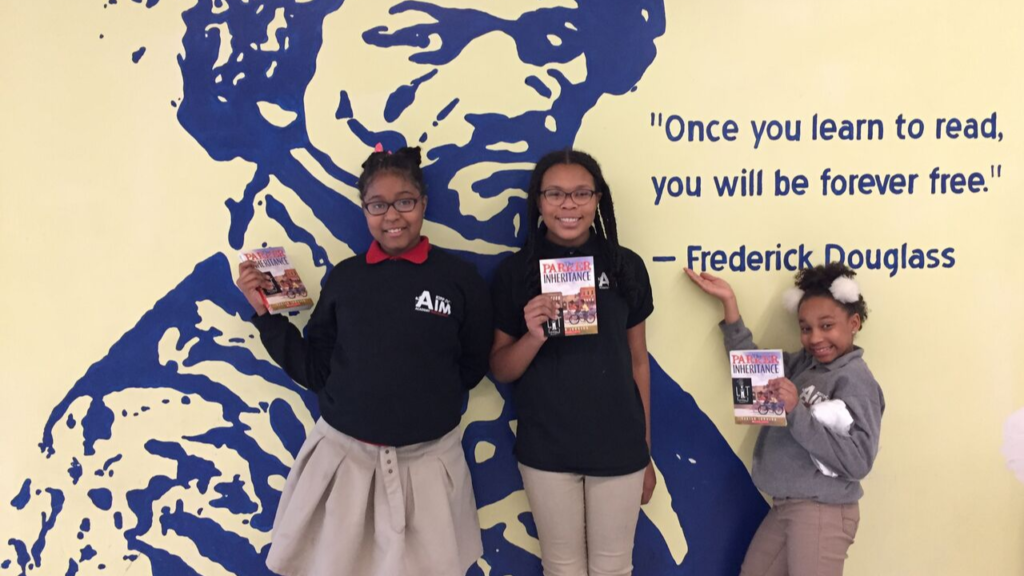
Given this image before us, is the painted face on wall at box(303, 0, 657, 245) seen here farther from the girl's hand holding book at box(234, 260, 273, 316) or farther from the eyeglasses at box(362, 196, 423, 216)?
the girl's hand holding book at box(234, 260, 273, 316)

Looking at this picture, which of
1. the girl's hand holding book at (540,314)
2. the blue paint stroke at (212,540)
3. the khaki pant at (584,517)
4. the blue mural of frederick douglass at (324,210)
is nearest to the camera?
the girl's hand holding book at (540,314)

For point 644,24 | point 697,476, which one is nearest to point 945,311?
point 697,476

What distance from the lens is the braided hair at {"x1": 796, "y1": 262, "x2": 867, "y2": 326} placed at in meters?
1.93

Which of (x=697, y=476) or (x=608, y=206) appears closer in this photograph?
(x=608, y=206)

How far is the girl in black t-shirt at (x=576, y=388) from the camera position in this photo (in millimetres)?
1838

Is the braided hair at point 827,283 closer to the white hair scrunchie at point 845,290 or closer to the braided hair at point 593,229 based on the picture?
the white hair scrunchie at point 845,290

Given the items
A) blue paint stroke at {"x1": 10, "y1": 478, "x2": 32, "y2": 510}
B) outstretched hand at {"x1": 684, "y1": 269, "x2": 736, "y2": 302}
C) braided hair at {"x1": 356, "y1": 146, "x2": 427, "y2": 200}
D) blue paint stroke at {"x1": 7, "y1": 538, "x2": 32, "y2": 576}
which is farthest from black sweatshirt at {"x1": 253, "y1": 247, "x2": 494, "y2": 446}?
blue paint stroke at {"x1": 7, "y1": 538, "x2": 32, "y2": 576}

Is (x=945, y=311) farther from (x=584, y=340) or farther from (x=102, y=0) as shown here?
(x=102, y=0)

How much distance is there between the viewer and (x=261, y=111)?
6.88ft

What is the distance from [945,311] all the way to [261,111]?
94.9 inches

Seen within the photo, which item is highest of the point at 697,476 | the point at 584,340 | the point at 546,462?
the point at 584,340

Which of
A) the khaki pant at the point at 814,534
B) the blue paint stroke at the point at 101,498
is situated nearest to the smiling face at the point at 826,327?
the khaki pant at the point at 814,534

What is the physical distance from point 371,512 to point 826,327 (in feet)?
4.88

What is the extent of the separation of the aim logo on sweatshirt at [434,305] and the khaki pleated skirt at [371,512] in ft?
1.30
